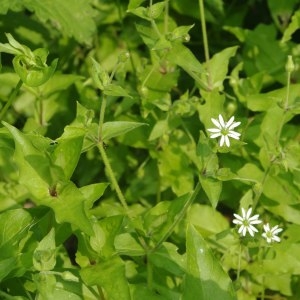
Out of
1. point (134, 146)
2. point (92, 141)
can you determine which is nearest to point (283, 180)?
point (134, 146)

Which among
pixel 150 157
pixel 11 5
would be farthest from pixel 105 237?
pixel 11 5

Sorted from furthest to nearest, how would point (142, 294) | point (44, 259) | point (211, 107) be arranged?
point (211, 107) < point (142, 294) < point (44, 259)

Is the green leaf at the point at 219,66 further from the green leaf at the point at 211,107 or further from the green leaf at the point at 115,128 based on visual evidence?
the green leaf at the point at 115,128

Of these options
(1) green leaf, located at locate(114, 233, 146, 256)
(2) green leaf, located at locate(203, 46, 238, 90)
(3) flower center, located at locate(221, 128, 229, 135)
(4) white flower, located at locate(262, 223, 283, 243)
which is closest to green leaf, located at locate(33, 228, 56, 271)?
(1) green leaf, located at locate(114, 233, 146, 256)

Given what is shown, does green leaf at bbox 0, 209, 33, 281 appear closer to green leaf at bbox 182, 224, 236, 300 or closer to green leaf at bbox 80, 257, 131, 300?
green leaf at bbox 80, 257, 131, 300

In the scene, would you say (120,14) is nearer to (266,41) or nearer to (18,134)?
(266,41)

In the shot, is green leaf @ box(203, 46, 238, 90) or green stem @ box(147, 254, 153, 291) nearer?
green stem @ box(147, 254, 153, 291)

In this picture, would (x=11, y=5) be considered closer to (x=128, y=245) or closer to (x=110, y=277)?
(x=128, y=245)
